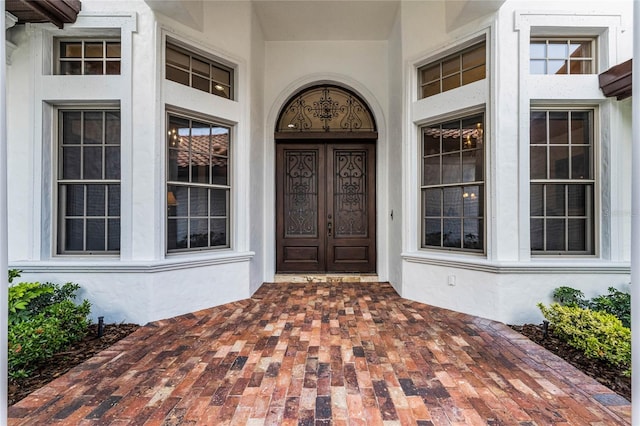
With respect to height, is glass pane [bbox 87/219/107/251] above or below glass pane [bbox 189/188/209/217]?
below

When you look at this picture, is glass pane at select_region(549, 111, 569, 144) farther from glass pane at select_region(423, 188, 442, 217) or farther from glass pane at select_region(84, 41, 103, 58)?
glass pane at select_region(84, 41, 103, 58)

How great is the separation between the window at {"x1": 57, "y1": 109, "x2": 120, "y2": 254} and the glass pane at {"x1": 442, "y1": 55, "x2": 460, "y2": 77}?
4105 mm

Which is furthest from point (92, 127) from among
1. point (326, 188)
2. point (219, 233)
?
point (326, 188)

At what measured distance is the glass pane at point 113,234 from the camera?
3686 mm

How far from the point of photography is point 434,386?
7.27 feet

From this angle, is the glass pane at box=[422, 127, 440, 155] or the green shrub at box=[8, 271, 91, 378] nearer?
the green shrub at box=[8, 271, 91, 378]

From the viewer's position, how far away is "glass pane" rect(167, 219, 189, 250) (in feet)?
12.5

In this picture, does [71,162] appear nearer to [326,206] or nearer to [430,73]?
[326,206]

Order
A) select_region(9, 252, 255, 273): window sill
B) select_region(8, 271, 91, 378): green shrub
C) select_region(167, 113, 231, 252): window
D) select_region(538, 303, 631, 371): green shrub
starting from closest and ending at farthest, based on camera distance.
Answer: select_region(8, 271, 91, 378): green shrub < select_region(538, 303, 631, 371): green shrub < select_region(9, 252, 255, 273): window sill < select_region(167, 113, 231, 252): window

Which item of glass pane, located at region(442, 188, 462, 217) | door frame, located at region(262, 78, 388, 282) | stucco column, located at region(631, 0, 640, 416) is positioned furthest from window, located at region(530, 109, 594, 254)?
Result: stucco column, located at region(631, 0, 640, 416)

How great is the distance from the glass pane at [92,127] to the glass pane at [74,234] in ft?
3.13

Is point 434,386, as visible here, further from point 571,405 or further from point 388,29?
point 388,29

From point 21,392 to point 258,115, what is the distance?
13.4 ft

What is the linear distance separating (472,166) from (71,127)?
485cm
